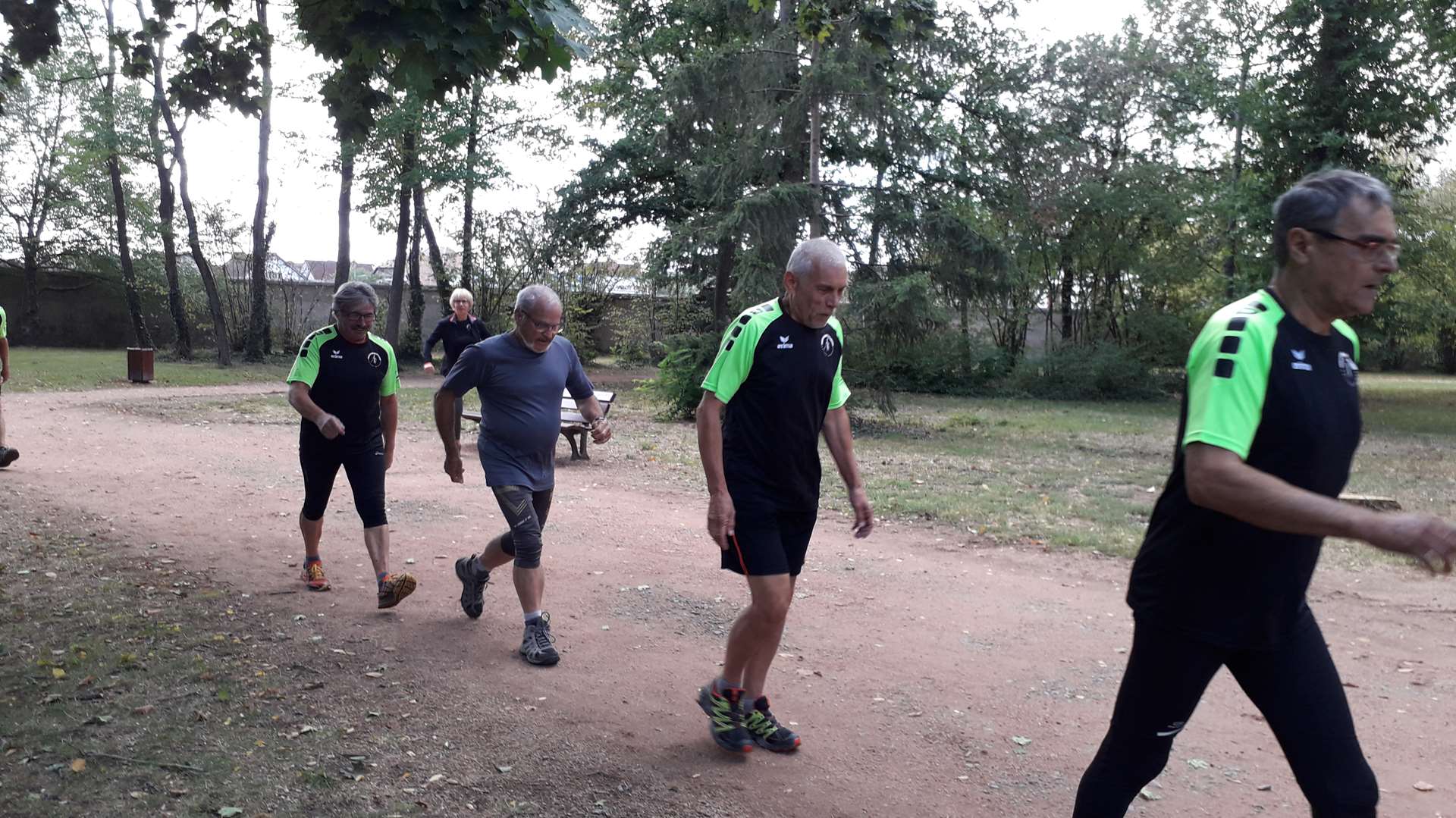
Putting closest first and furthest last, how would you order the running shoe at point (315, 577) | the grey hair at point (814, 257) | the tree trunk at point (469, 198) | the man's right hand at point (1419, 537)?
the man's right hand at point (1419, 537)
the grey hair at point (814, 257)
the running shoe at point (315, 577)
the tree trunk at point (469, 198)

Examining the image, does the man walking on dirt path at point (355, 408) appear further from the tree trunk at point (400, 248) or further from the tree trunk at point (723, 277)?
the tree trunk at point (400, 248)

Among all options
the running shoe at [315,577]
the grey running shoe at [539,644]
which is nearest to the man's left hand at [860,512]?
the grey running shoe at [539,644]

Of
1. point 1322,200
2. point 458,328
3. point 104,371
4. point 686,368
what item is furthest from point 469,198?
point 1322,200

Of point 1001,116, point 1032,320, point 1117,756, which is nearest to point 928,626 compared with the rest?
point 1117,756

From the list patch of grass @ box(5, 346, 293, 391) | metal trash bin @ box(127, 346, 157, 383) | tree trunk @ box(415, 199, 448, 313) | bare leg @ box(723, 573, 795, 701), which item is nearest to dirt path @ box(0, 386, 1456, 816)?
bare leg @ box(723, 573, 795, 701)

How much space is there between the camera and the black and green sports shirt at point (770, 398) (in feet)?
14.1

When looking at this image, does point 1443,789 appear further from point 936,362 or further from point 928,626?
point 936,362

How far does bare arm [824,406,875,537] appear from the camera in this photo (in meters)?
4.65

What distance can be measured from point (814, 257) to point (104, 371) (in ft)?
91.6

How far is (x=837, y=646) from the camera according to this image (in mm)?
6219

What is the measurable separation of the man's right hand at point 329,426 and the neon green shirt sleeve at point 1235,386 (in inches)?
190

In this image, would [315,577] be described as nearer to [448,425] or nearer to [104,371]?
[448,425]

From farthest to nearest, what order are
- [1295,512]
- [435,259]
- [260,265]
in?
[435,259], [260,265], [1295,512]

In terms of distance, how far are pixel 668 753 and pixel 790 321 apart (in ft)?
5.77
